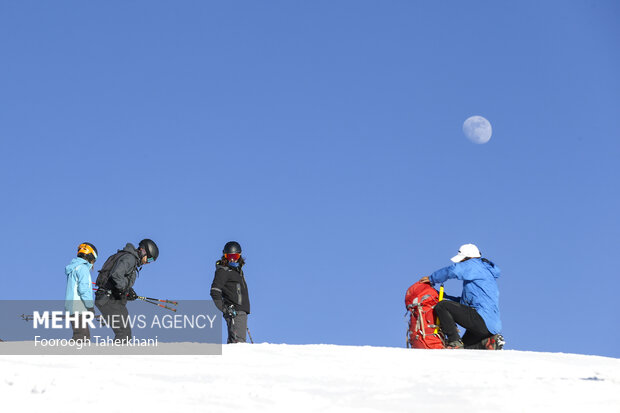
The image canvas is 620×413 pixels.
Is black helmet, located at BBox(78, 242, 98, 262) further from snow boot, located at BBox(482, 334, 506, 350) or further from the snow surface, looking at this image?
snow boot, located at BBox(482, 334, 506, 350)

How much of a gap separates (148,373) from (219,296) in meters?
6.14

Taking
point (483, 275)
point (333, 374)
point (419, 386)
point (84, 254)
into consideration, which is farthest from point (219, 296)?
point (419, 386)

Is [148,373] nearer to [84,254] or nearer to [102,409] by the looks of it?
[102,409]

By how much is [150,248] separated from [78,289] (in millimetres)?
1284

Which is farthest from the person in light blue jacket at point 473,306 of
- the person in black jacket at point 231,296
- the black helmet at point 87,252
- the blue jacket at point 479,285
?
the black helmet at point 87,252

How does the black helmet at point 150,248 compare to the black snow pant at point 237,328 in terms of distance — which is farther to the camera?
the black snow pant at point 237,328

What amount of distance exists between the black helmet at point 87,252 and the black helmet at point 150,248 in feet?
2.48

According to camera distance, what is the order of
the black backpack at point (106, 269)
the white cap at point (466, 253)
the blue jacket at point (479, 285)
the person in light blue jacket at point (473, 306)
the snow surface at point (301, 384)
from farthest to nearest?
the white cap at point (466, 253), the black backpack at point (106, 269), the blue jacket at point (479, 285), the person in light blue jacket at point (473, 306), the snow surface at point (301, 384)

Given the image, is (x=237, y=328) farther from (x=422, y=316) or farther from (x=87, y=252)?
(x=422, y=316)

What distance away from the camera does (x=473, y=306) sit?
1116 centimetres

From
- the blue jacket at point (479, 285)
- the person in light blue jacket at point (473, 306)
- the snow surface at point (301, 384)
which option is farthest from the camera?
the blue jacket at point (479, 285)

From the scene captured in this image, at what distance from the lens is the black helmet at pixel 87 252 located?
440 inches

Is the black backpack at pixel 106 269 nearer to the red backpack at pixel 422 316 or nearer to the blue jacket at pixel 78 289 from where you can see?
the blue jacket at pixel 78 289

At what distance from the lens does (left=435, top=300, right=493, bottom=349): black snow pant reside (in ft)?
35.9
